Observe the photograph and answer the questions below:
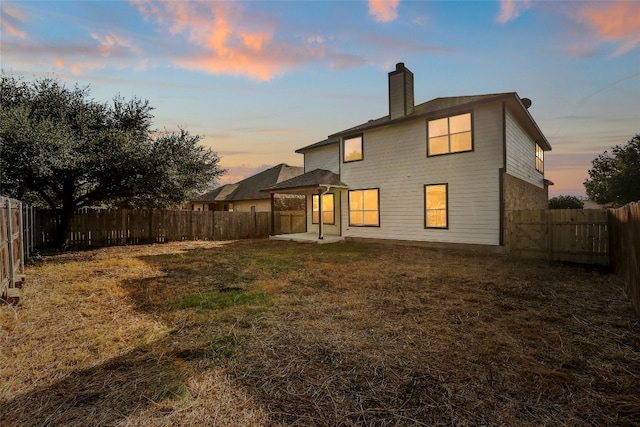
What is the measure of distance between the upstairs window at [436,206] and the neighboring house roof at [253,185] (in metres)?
16.7

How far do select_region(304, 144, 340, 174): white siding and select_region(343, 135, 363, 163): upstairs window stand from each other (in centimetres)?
95

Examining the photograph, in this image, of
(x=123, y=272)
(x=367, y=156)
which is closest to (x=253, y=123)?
(x=367, y=156)

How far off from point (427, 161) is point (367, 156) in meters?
3.03

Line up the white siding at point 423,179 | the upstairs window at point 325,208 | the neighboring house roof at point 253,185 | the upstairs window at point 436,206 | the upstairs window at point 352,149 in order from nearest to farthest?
the white siding at point 423,179
the upstairs window at point 436,206
the upstairs window at point 352,149
the upstairs window at point 325,208
the neighboring house roof at point 253,185

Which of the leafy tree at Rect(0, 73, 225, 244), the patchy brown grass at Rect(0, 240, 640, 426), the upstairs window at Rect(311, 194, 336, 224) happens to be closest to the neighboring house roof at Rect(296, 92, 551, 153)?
the upstairs window at Rect(311, 194, 336, 224)

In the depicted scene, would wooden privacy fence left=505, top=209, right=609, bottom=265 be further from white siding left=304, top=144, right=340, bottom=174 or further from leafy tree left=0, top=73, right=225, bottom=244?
leafy tree left=0, top=73, right=225, bottom=244

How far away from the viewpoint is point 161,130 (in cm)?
1377

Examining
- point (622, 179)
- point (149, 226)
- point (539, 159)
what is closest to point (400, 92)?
point (539, 159)

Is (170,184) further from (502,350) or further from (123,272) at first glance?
(502,350)

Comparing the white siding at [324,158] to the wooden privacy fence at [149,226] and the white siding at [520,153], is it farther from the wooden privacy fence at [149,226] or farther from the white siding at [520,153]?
the white siding at [520,153]

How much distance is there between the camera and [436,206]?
1187cm

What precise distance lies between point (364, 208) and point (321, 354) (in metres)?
11.5

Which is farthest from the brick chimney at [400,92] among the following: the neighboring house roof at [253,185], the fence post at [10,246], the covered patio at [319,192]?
the neighboring house roof at [253,185]

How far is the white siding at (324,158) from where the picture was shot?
16250mm
